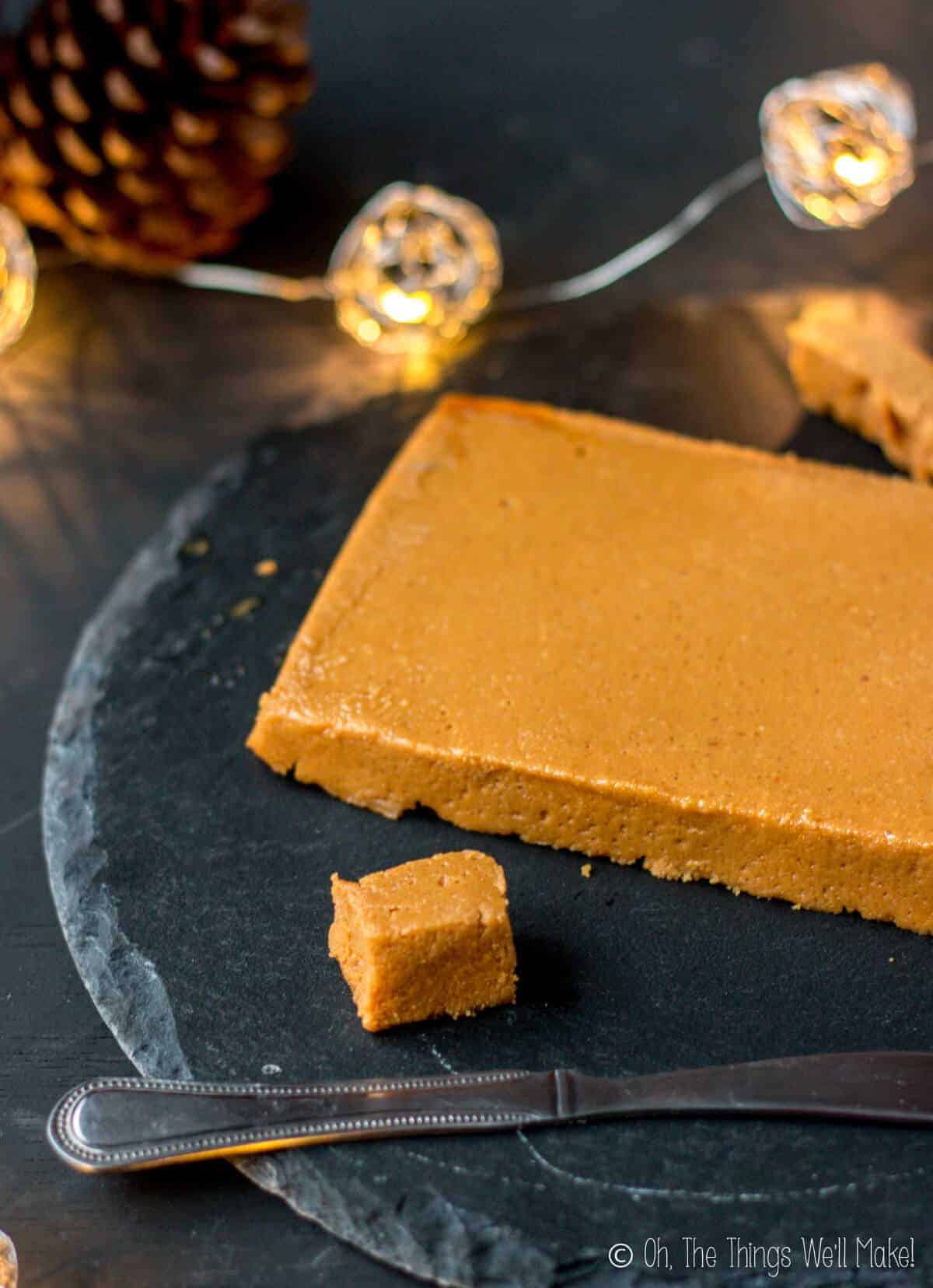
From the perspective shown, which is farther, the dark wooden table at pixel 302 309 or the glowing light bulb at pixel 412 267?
the glowing light bulb at pixel 412 267

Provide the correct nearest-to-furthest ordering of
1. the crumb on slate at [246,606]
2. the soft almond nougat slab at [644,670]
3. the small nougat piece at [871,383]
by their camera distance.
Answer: the soft almond nougat slab at [644,670], the crumb on slate at [246,606], the small nougat piece at [871,383]

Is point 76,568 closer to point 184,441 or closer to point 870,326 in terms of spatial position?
point 184,441

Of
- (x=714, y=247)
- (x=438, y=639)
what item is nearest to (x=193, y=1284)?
(x=438, y=639)

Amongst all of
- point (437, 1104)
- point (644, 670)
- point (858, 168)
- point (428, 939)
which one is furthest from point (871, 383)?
point (437, 1104)

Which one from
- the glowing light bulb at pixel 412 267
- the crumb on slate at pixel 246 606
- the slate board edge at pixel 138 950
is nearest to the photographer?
the slate board edge at pixel 138 950

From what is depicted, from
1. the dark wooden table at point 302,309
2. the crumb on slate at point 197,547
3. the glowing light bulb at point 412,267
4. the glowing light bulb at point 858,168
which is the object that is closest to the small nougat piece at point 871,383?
the glowing light bulb at point 858,168

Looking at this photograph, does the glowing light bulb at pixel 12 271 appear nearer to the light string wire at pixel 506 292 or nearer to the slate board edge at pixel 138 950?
the light string wire at pixel 506 292

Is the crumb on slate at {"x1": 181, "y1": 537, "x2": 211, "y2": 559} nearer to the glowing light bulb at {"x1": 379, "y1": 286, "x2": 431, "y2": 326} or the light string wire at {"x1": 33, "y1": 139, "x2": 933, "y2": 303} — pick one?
the glowing light bulb at {"x1": 379, "y1": 286, "x2": 431, "y2": 326}
